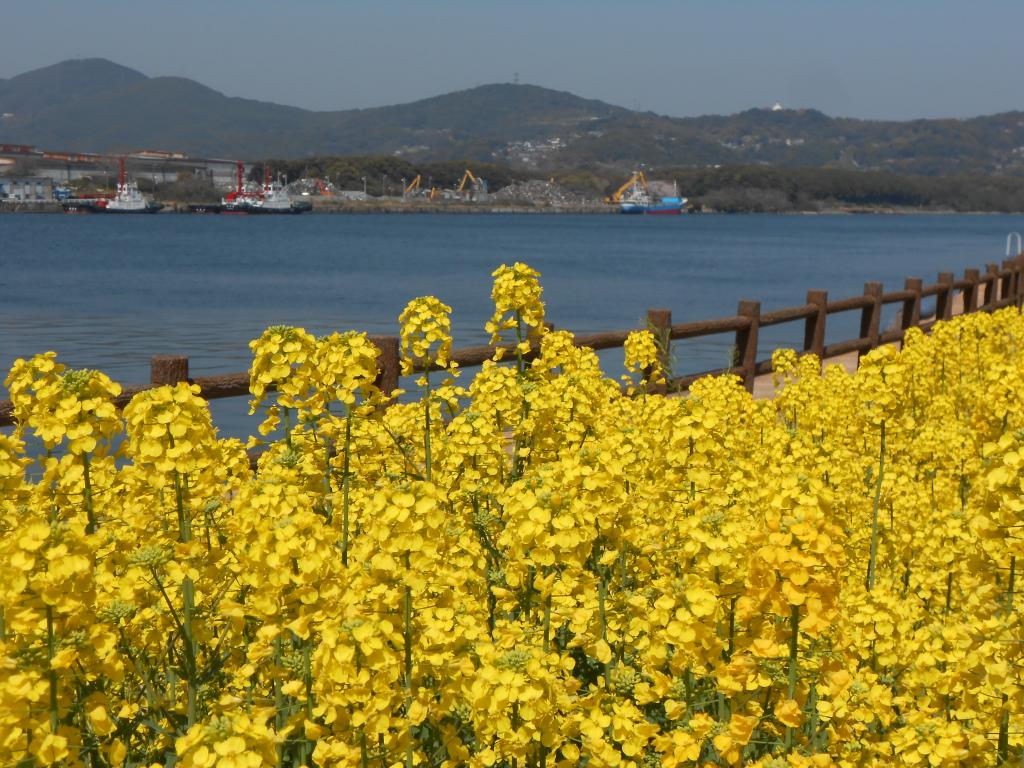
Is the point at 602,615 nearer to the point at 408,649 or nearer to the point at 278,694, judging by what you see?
the point at 408,649

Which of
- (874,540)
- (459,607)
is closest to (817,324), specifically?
(874,540)

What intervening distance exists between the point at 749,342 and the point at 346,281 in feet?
157

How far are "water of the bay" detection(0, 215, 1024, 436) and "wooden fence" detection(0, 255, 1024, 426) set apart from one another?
2462 mm

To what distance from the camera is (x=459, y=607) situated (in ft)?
12.6

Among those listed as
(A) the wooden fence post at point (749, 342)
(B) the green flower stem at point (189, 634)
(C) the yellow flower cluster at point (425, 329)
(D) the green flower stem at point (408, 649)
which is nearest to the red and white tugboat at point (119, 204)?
(A) the wooden fence post at point (749, 342)

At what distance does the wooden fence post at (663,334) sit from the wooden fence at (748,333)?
11 millimetres

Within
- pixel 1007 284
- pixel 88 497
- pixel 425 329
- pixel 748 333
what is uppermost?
pixel 425 329

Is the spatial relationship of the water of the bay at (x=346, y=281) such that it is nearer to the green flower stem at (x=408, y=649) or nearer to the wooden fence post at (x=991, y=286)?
the wooden fence post at (x=991, y=286)

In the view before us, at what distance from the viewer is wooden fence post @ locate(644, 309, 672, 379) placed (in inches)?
466

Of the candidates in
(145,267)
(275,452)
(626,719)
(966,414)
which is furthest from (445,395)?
(145,267)

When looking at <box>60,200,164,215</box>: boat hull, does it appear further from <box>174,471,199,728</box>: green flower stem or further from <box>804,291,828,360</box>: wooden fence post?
<box>174,471,199,728</box>: green flower stem

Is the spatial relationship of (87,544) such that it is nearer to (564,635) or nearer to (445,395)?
(564,635)

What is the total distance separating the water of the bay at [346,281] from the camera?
3262 centimetres

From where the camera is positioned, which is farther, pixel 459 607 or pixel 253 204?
pixel 253 204
